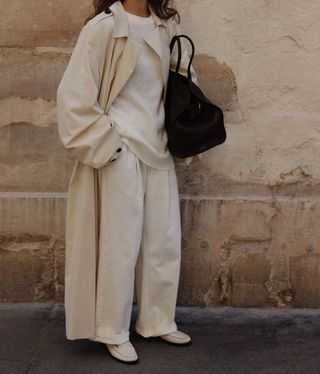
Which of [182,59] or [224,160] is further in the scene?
[224,160]

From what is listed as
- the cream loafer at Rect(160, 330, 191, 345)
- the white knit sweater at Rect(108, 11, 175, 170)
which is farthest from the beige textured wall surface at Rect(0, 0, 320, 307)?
the white knit sweater at Rect(108, 11, 175, 170)

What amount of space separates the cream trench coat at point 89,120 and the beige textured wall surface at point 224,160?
568 mm

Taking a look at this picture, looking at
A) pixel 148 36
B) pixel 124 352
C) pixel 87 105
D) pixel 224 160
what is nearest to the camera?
pixel 87 105

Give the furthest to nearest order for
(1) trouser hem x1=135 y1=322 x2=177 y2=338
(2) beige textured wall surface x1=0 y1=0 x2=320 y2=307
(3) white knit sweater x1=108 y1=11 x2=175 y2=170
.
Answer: (2) beige textured wall surface x1=0 y1=0 x2=320 y2=307 → (1) trouser hem x1=135 y1=322 x2=177 y2=338 → (3) white knit sweater x1=108 y1=11 x2=175 y2=170

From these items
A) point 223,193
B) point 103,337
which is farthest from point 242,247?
point 103,337

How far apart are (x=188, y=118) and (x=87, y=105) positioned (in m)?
0.53

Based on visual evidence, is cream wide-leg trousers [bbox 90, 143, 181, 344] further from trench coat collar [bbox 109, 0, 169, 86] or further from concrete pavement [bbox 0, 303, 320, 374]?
trench coat collar [bbox 109, 0, 169, 86]

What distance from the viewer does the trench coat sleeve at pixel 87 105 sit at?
297cm

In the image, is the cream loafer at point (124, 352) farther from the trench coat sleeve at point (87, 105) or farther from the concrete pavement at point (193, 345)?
the trench coat sleeve at point (87, 105)

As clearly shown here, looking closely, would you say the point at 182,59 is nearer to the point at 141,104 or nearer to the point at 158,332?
the point at 141,104

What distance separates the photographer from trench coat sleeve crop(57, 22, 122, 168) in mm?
2967

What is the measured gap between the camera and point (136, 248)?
3195 mm

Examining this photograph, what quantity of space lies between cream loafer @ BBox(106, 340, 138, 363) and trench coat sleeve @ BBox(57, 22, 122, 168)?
884mm

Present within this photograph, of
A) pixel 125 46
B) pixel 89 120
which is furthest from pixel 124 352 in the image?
pixel 125 46
